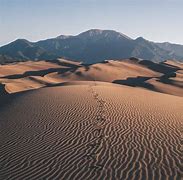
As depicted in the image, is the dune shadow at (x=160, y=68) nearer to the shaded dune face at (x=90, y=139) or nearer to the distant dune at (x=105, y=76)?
the distant dune at (x=105, y=76)

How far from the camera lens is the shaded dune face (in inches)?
503

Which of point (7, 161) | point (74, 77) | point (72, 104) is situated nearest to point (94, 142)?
point (7, 161)

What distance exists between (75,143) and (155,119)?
5.72 m

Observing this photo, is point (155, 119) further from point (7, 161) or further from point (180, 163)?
point (7, 161)

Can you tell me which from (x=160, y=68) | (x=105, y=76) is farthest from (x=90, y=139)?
(x=160, y=68)

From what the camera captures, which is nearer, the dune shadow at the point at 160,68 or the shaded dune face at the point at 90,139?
the shaded dune face at the point at 90,139

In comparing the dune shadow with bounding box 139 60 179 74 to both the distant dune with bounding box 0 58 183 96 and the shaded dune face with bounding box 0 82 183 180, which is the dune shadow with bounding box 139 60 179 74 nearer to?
the distant dune with bounding box 0 58 183 96

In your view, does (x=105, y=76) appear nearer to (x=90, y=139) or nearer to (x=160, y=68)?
(x=160, y=68)

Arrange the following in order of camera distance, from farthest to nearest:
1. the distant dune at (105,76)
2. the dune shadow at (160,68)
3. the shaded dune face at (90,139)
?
the dune shadow at (160,68) → the distant dune at (105,76) → the shaded dune face at (90,139)

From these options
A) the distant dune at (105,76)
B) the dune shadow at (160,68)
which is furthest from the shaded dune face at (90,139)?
the dune shadow at (160,68)

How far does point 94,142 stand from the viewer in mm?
15562

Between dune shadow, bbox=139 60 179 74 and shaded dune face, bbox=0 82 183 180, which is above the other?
shaded dune face, bbox=0 82 183 180

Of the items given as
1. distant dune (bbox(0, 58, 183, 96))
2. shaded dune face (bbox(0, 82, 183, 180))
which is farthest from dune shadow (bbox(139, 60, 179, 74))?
shaded dune face (bbox(0, 82, 183, 180))

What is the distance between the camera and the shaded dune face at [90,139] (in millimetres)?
12773
